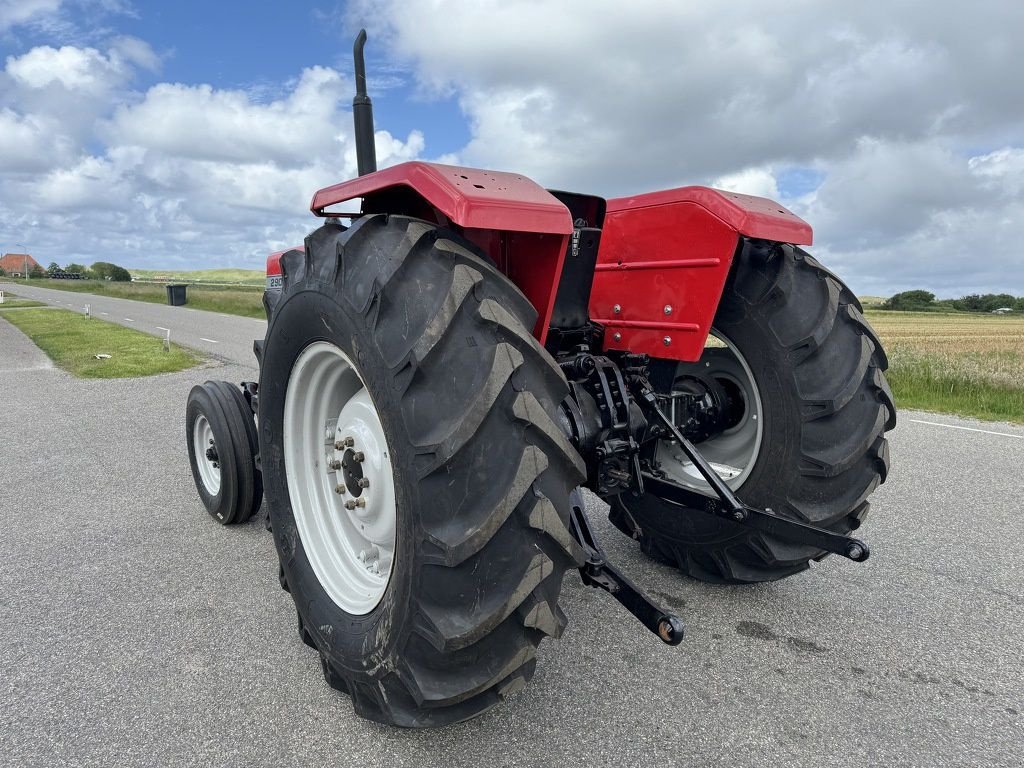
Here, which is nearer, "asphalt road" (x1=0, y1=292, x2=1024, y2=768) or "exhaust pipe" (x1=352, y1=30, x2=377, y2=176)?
"asphalt road" (x1=0, y1=292, x2=1024, y2=768)

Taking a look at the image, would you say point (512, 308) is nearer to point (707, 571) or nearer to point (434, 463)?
point (434, 463)

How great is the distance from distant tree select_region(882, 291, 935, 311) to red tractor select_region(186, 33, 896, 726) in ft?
163

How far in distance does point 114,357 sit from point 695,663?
1112cm

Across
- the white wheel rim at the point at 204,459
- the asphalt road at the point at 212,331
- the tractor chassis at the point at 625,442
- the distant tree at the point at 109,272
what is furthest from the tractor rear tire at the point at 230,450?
the distant tree at the point at 109,272

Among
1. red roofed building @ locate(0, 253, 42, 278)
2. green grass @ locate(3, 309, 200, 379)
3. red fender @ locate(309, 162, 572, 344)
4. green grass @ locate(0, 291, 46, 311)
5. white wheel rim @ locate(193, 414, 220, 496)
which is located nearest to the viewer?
red fender @ locate(309, 162, 572, 344)

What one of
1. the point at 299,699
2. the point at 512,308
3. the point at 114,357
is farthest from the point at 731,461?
the point at 114,357

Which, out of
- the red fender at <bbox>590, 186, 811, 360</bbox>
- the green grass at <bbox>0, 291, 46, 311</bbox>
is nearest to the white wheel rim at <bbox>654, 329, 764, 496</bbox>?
the red fender at <bbox>590, 186, 811, 360</bbox>

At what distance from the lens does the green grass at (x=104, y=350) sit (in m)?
9.59

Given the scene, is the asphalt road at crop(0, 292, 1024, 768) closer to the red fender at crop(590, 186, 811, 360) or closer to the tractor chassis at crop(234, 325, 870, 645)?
the tractor chassis at crop(234, 325, 870, 645)

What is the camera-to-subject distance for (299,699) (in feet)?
7.14

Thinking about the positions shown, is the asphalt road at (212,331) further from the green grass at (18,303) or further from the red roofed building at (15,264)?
the red roofed building at (15,264)

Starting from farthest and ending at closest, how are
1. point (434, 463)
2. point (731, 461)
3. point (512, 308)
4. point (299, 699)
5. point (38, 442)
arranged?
point (38, 442)
point (731, 461)
point (299, 699)
point (512, 308)
point (434, 463)

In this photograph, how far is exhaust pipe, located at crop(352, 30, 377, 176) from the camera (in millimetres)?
2887

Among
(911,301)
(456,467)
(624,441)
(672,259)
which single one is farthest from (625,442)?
(911,301)
